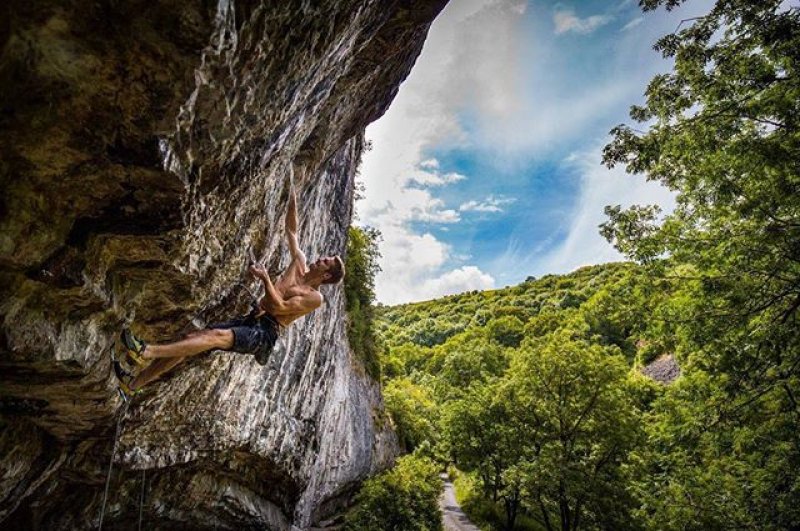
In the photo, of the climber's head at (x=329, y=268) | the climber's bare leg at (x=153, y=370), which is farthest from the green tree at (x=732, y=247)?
the climber's bare leg at (x=153, y=370)

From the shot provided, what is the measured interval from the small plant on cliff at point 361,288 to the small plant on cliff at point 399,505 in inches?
290

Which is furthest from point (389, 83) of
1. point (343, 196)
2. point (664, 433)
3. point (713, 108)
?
point (664, 433)

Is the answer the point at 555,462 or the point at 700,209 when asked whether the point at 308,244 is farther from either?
the point at 555,462

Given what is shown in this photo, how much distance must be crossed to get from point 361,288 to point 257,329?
56.0 feet

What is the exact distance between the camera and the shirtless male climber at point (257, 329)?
4.11 m

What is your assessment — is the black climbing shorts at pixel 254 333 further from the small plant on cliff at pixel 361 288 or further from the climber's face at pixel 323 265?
the small plant on cliff at pixel 361 288

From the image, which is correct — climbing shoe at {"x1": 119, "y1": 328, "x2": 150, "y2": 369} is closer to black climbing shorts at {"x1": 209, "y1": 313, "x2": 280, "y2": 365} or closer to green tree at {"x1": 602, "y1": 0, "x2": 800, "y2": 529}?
black climbing shorts at {"x1": 209, "y1": 313, "x2": 280, "y2": 365}

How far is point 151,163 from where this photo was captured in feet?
11.3

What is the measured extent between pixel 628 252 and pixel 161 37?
997 cm

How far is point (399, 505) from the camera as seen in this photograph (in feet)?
51.4

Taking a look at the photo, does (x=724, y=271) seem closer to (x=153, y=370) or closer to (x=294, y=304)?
(x=294, y=304)

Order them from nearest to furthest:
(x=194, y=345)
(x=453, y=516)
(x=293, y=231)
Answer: (x=194, y=345), (x=293, y=231), (x=453, y=516)

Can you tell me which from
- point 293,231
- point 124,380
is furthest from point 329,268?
point 124,380

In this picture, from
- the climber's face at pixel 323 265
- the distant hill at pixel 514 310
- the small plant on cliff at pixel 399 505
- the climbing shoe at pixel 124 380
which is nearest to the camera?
the climbing shoe at pixel 124 380
